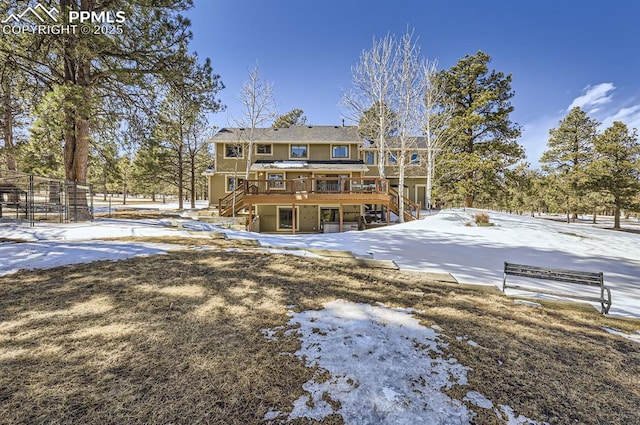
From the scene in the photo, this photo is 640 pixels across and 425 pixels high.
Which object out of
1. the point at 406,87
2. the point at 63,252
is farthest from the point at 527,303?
the point at 406,87

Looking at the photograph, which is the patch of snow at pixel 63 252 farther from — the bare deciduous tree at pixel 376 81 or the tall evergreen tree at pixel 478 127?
the tall evergreen tree at pixel 478 127

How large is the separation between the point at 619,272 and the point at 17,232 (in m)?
17.0

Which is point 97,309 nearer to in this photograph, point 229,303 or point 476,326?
point 229,303

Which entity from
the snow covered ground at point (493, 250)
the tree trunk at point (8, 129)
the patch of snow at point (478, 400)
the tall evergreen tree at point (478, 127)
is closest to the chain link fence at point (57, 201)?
the tree trunk at point (8, 129)

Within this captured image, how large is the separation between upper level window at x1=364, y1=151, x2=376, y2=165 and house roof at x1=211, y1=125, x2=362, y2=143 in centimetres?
193

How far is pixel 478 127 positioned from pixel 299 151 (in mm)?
13796

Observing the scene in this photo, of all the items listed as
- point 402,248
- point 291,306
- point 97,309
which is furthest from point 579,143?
point 97,309

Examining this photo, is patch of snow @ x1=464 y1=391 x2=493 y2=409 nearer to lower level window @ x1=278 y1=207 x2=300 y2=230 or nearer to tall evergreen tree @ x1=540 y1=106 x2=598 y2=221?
lower level window @ x1=278 y1=207 x2=300 y2=230

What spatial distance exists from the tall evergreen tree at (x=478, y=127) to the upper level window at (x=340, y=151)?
7684mm

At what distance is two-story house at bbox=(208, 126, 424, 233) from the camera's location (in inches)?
575

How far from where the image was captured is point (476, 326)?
3.46 m

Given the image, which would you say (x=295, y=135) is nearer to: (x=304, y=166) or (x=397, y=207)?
(x=304, y=166)

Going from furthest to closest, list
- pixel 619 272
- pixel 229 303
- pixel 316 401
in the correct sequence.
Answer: pixel 619 272, pixel 229 303, pixel 316 401

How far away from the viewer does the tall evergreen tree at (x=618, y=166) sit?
21422mm
